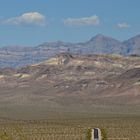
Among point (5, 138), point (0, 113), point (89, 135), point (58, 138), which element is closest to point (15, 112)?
point (0, 113)

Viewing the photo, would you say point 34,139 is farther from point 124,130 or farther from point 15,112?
point 15,112

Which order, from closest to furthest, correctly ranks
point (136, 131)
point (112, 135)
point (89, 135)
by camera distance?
point (89, 135), point (112, 135), point (136, 131)

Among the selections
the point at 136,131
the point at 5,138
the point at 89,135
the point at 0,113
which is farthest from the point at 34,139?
the point at 0,113

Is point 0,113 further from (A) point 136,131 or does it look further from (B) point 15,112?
(A) point 136,131

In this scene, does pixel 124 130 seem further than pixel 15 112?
No

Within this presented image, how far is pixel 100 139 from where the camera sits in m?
71.6

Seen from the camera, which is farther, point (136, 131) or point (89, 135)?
point (136, 131)

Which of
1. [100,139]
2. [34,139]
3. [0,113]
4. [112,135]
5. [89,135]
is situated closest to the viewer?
[100,139]

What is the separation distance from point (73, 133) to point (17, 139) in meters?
23.8

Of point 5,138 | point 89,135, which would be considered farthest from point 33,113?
point 5,138

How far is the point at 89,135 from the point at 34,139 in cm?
1121

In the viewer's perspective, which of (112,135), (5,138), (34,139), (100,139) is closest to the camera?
(5,138)

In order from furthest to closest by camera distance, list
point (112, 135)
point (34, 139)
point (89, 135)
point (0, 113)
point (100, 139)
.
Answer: point (0, 113) < point (112, 135) < point (34, 139) < point (89, 135) < point (100, 139)

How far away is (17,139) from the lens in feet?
247
